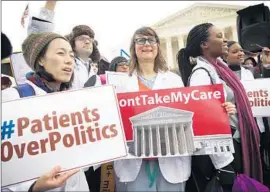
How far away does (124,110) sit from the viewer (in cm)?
161

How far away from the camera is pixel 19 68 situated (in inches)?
93.0

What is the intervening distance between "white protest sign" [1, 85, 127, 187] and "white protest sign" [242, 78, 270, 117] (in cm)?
121

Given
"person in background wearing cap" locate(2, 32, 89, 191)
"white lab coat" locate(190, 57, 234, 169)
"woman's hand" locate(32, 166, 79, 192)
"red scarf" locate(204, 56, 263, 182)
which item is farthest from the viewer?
"red scarf" locate(204, 56, 263, 182)

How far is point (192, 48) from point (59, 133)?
1.18m

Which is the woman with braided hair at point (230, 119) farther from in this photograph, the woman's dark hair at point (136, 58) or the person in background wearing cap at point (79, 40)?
the person in background wearing cap at point (79, 40)

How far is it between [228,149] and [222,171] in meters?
0.18

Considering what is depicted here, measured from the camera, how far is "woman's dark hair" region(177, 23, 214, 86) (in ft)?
6.82

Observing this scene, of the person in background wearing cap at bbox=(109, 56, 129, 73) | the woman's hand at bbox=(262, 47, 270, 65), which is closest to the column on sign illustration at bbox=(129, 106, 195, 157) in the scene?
the person in background wearing cap at bbox=(109, 56, 129, 73)

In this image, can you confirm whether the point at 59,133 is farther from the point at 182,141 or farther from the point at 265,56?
the point at 265,56

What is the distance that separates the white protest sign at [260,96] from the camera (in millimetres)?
2166

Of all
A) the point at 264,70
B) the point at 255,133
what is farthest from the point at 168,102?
the point at 264,70

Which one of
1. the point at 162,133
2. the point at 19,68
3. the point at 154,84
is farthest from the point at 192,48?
the point at 19,68

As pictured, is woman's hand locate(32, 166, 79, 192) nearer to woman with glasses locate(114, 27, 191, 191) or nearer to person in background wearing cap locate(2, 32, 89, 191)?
person in background wearing cap locate(2, 32, 89, 191)

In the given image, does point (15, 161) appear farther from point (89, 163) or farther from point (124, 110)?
point (124, 110)
